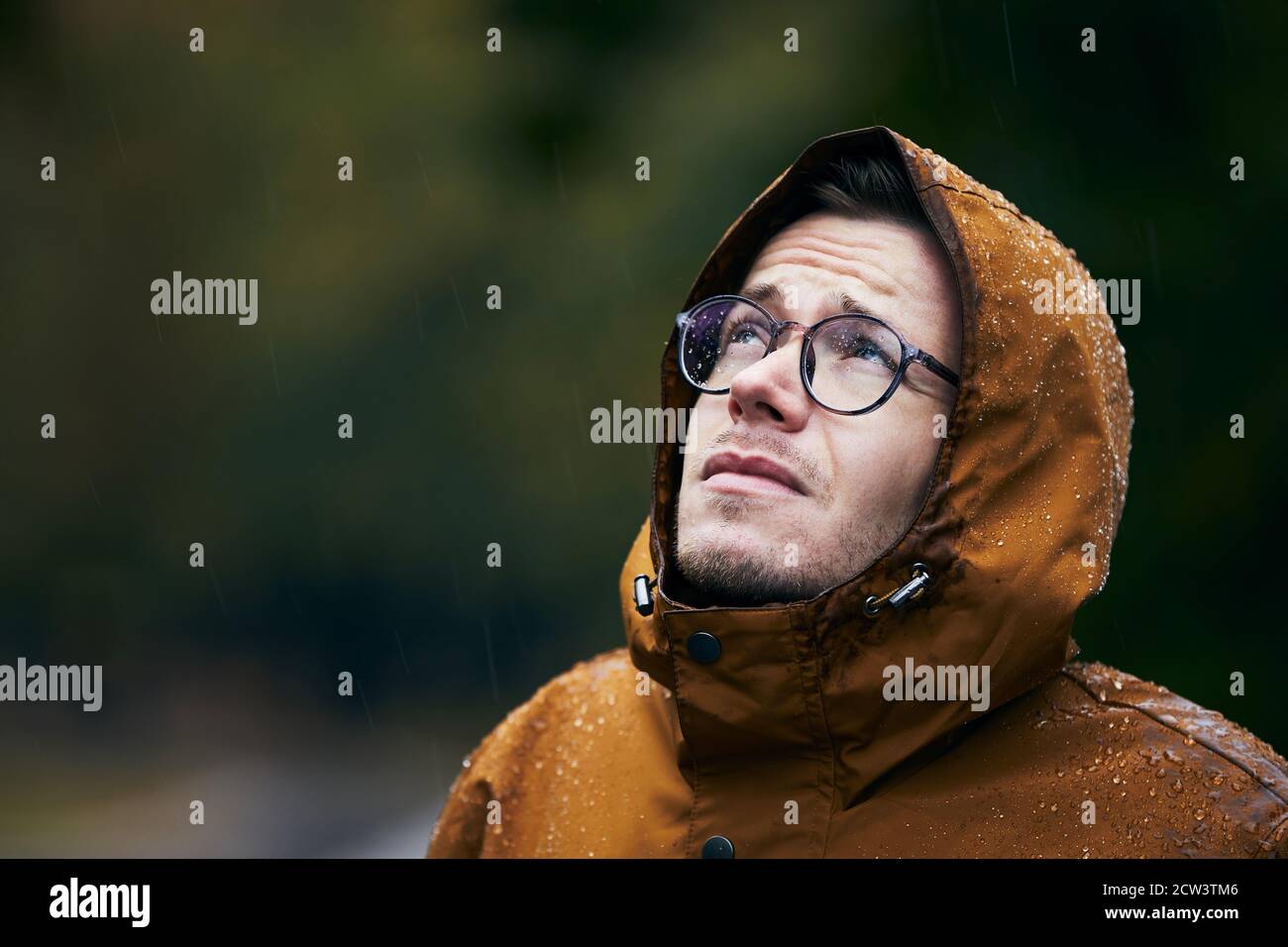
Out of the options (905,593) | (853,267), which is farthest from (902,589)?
(853,267)

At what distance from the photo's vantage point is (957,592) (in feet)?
6.52

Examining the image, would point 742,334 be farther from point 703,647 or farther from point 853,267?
point 703,647

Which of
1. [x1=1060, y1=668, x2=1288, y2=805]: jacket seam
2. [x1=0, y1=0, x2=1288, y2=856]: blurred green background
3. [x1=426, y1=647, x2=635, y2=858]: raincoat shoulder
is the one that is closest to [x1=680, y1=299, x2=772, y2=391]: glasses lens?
[x1=426, y1=647, x2=635, y2=858]: raincoat shoulder

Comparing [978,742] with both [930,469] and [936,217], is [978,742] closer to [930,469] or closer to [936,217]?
[930,469]

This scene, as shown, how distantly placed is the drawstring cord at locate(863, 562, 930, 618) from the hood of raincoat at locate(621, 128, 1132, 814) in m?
0.01

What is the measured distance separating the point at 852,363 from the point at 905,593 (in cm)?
47

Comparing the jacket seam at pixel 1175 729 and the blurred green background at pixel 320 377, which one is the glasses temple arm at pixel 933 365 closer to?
the jacket seam at pixel 1175 729

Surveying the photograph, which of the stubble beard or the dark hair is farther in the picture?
the dark hair

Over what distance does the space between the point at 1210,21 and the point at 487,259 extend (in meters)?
4.57

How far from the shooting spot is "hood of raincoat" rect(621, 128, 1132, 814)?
1.99m

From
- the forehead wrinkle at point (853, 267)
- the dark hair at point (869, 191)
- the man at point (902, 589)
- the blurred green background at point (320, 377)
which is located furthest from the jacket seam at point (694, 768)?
the blurred green background at point (320, 377)

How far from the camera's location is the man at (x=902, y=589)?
195 cm

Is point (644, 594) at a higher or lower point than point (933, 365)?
lower

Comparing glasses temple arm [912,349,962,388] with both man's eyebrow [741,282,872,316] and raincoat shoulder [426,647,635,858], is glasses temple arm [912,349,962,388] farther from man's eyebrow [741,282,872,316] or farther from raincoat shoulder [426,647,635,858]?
raincoat shoulder [426,647,635,858]
